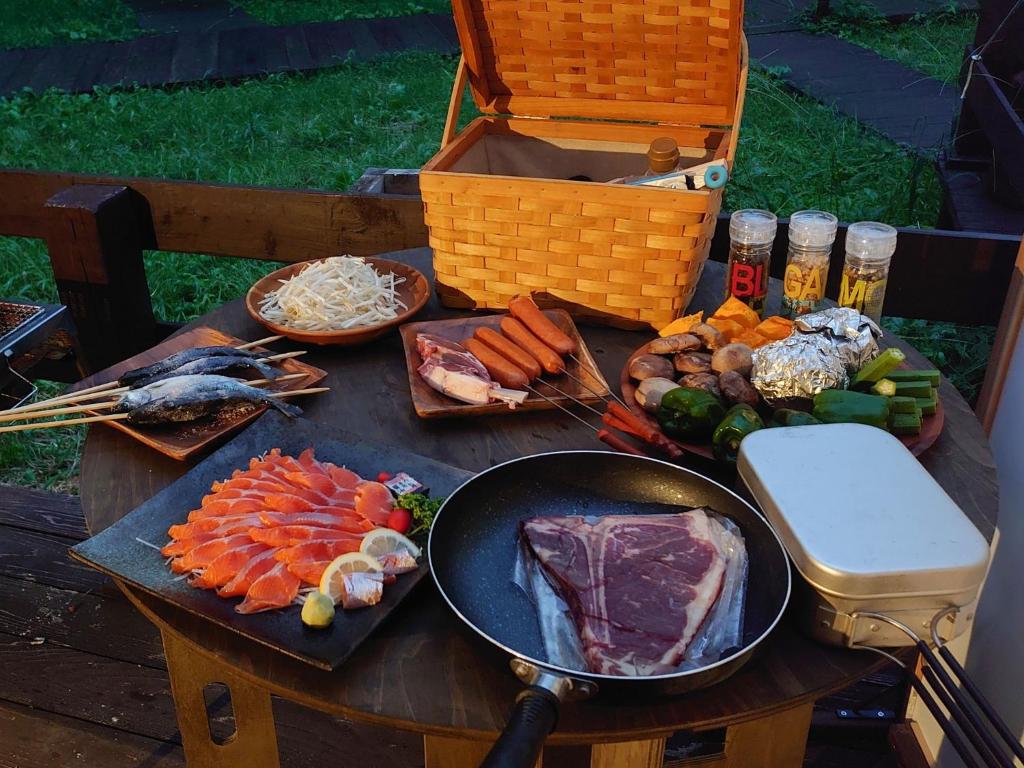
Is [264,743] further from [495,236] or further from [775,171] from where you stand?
[775,171]

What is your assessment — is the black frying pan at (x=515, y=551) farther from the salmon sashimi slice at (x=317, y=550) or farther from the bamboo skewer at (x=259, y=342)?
the bamboo skewer at (x=259, y=342)

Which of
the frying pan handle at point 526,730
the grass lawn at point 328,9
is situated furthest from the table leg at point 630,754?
the grass lawn at point 328,9

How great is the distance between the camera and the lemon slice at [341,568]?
1.67m

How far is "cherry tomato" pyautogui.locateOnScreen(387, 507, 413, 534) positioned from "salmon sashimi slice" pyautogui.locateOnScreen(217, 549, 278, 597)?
0.79ft

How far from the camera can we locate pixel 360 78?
32.1ft

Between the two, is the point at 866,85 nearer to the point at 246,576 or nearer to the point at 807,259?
the point at 807,259

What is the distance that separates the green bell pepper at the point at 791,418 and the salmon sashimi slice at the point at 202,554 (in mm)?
1212

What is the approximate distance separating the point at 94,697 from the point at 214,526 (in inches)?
73.8

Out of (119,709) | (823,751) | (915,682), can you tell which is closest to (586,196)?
(915,682)

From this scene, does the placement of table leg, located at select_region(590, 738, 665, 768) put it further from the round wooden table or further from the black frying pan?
the black frying pan

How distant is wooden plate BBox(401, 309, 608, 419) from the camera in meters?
2.36

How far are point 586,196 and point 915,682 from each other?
160 cm

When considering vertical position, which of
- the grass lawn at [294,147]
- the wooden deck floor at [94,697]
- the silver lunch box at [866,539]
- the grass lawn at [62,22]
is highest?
the silver lunch box at [866,539]

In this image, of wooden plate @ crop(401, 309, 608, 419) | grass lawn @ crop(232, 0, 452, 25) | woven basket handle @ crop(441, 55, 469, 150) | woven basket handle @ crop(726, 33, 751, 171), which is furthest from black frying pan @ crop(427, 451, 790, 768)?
grass lawn @ crop(232, 0, 452, 25)
